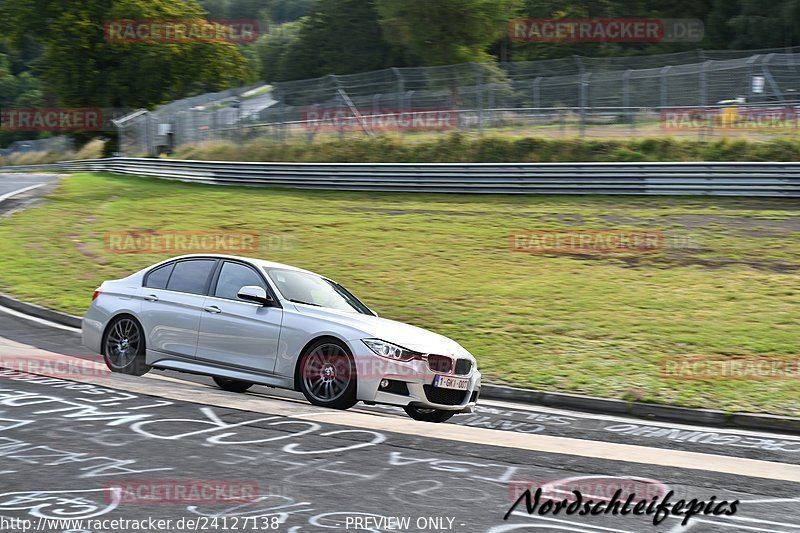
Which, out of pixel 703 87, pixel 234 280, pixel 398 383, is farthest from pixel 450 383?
pixel 703 87

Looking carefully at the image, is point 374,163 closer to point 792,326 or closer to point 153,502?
point 792,326

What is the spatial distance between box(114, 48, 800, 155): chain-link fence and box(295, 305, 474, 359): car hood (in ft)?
59.2

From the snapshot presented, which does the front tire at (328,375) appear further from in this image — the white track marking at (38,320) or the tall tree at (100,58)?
the tall tree at (100,58)

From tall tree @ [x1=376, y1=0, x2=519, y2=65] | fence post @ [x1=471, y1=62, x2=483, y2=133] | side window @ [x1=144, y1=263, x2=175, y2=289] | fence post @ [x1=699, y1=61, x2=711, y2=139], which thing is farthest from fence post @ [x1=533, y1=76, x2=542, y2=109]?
tall tree @ [x1=376, y1=0, x2=519, y2=65]

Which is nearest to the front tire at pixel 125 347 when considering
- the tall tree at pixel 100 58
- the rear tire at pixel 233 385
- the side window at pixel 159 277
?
the side window at pixel 159 277

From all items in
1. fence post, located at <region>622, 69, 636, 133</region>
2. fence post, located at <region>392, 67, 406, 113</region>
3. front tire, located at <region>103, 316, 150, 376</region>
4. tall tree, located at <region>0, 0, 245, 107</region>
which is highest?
tall tree, located at <region>0, 0, 245, 107</region>

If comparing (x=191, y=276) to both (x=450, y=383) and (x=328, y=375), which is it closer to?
(x=328, y=375)

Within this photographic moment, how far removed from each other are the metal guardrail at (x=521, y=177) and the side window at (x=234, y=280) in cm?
1576

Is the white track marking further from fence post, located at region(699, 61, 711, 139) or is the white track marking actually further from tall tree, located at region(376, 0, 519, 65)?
tall tree, located at region(376, 0, 519, 65)

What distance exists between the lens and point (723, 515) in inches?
241

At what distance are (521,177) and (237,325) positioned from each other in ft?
56.2

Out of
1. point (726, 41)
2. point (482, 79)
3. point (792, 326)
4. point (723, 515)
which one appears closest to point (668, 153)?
point (482, 79)

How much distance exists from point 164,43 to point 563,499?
54000 mm

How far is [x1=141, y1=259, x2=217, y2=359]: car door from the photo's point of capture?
32.7 feet
